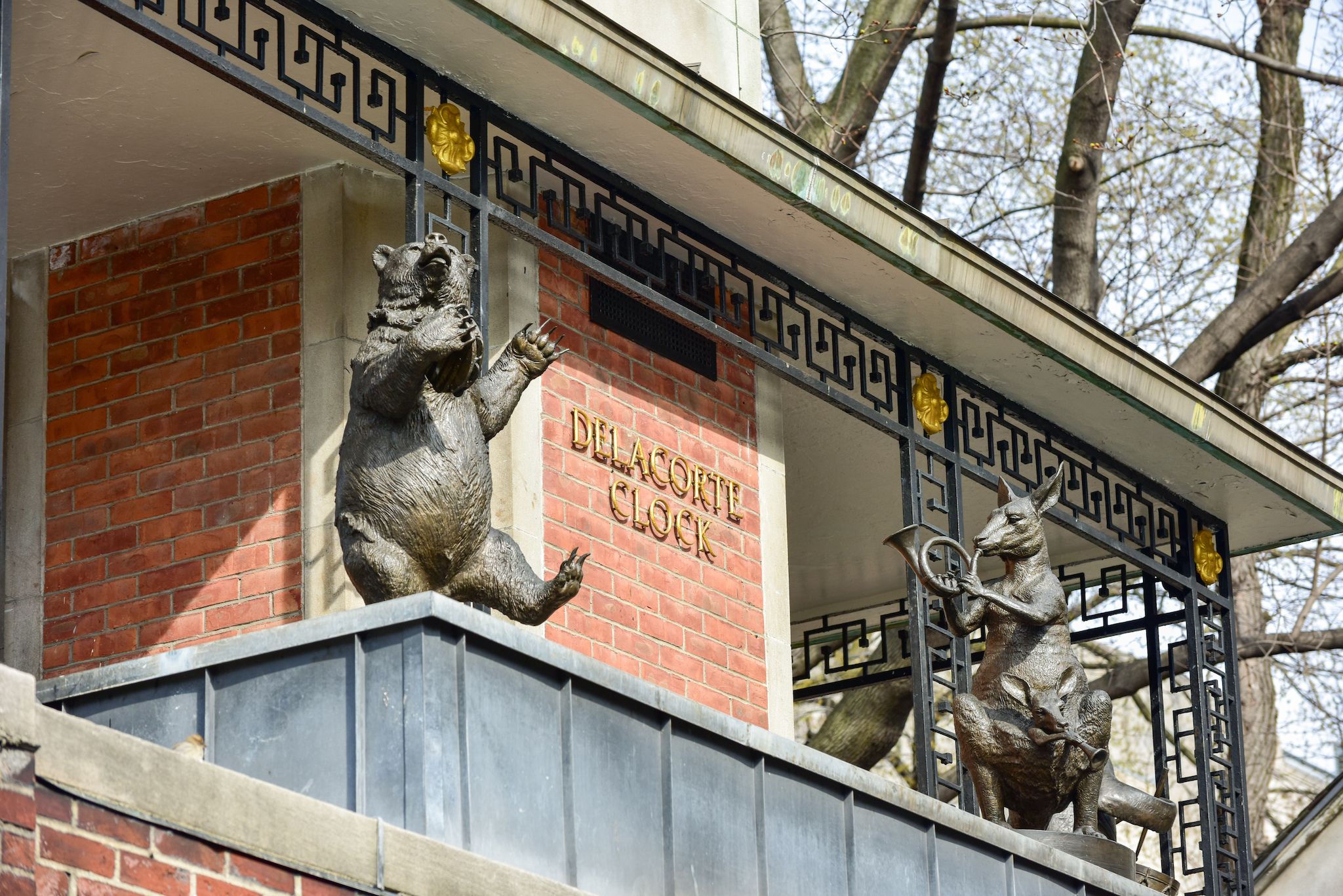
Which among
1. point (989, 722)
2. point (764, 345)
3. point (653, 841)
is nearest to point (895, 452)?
point (764, 345)

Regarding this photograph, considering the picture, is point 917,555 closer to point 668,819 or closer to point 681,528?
point 681,528

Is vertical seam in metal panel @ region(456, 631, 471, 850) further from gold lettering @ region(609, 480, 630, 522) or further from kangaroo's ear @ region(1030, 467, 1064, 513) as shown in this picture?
kangaroo's ear @ region(1030, 467, 1064, 513)

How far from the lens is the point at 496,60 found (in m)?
8.55

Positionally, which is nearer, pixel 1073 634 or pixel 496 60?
pixel 496 60

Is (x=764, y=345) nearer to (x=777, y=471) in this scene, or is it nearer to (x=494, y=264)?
(x=777, y=471)

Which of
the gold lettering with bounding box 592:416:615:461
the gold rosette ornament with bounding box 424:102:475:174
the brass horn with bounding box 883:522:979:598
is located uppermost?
the gold rosette ornament with bounding box 424:102:475:174

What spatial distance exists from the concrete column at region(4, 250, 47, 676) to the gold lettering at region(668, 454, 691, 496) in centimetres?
264

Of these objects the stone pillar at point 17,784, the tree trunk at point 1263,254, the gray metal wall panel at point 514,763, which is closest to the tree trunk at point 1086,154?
the tree trunk at point 1263,254

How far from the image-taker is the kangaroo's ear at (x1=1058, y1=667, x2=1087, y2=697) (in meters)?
9.41

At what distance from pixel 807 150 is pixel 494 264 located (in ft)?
4.45

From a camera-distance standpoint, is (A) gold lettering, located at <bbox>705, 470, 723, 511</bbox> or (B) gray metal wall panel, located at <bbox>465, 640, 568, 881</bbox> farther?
(A) gold lettering, located at <bbox>705, 470, 723, 511</bbox>

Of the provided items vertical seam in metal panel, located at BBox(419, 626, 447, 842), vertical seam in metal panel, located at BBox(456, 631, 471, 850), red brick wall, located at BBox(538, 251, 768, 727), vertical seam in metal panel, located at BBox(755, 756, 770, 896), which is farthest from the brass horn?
vertical seam in metal panel, located at BBox(419, 626, 447, 842)

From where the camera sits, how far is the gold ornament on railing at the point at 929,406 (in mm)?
10906

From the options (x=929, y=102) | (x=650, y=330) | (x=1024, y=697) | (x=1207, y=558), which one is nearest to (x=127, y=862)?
(x=1024, y=697)
